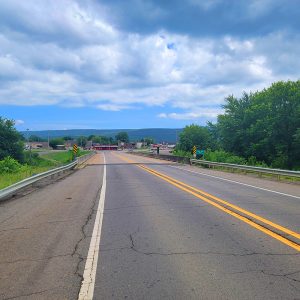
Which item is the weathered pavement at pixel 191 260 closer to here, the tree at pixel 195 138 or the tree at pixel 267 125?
the tree at pixel 267 125

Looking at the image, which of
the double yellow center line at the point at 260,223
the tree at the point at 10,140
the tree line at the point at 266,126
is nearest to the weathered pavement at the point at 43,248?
the double yellow center line at the point at 260,223

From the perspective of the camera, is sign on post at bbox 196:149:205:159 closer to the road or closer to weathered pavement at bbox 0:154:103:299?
the road

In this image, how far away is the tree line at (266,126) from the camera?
5694 cm

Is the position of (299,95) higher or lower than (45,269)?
higher

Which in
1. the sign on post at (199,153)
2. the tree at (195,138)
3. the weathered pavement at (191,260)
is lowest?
the weathered pavement at (191,260)

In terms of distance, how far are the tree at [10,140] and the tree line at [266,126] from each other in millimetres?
34453

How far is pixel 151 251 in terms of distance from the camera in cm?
683

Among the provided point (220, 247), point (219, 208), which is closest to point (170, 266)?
point (220, 247)

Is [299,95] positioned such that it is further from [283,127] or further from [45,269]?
[45,269]

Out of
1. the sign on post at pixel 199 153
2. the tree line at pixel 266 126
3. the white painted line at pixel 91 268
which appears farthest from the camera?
the tree line at pixel 266 126

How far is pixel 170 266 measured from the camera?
19.6 ft

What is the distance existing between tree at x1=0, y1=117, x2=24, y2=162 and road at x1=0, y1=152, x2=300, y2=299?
61996 mm

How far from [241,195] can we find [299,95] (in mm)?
45731

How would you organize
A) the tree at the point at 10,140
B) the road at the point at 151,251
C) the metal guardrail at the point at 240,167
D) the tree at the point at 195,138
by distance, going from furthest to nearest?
the tree at the point at 195,138 → the tree at the point at 10,140 → the metal guardrail at the point at 240,167 → the road at the point at 151,251
